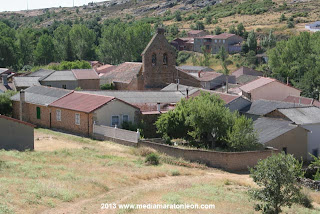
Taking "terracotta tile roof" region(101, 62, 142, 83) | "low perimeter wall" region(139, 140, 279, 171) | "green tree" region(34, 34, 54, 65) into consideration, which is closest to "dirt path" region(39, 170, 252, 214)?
"low perimeter wall" region(139, 140, 279, 171)

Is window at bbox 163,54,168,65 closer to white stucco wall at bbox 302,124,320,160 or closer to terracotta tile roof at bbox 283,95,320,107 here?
terracotta tile roof at bbox 283,95,320,107

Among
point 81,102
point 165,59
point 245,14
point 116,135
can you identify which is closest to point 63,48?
point 165,59

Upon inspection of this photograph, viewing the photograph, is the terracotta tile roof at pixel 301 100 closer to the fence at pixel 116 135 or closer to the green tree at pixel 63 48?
the fence at pixel 116 135

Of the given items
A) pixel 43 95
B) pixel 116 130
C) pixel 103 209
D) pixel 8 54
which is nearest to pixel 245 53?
pixel 8 54

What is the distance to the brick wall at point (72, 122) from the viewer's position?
1467 inches

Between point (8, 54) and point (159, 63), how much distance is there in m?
49.7

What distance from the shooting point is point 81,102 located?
39.3 metres

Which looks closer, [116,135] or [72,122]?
[116,135]

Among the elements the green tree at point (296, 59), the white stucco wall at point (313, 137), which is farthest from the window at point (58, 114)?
the green tree at point (296, 59)

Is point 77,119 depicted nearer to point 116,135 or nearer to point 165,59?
point 116,135

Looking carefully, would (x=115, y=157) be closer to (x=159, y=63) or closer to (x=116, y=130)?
(x=116, y=130)

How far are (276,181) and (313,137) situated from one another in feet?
54.9

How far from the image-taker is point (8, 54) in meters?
96.6

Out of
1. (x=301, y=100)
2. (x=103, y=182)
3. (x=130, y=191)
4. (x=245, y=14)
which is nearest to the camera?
(x=130, y=191)
